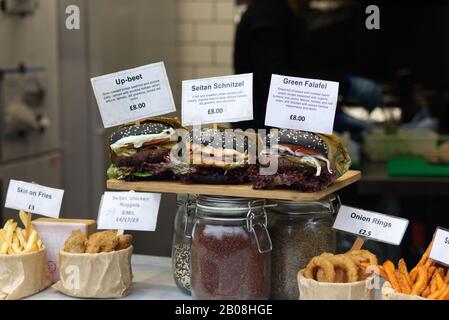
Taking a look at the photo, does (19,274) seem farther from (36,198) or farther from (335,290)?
(335,290)

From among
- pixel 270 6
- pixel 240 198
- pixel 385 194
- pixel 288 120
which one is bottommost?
pixel 385 194

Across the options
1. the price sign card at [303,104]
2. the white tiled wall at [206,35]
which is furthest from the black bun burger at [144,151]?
the white tiled wall at [206,35]

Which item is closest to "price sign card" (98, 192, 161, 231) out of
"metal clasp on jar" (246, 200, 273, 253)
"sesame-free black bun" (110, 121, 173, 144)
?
"sesame-free black bun" (110, 121, 173, 144)

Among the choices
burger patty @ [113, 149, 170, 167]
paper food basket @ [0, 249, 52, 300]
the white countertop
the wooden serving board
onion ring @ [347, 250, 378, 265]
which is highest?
burger patty @ [113, 149, 170, 167]

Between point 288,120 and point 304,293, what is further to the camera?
point 288,120

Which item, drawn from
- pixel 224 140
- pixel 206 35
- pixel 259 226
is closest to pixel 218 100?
pixel 224 140

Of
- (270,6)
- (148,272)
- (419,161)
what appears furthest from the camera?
(419,161)

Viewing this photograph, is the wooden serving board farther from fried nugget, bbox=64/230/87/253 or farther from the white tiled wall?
the white tiled wall

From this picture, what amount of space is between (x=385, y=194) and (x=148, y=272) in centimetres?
162

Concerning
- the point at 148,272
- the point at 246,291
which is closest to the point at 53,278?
the point at 148,272

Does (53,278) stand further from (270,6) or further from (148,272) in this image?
(270,6)

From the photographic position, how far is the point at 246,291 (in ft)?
5.36

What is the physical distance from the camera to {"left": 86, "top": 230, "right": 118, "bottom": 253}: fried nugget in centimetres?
172

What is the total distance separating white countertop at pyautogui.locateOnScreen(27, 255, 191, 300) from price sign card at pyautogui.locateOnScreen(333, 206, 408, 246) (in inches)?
16.4
